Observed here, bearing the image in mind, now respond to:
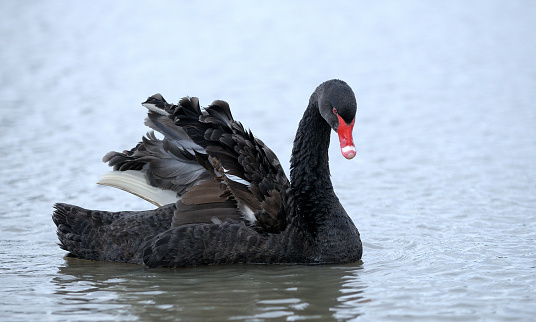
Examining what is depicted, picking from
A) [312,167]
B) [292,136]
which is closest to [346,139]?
[312,167]

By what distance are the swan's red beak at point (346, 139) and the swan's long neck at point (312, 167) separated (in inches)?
19.9

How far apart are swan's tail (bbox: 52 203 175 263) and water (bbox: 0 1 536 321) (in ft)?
0.39

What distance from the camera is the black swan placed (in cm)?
606

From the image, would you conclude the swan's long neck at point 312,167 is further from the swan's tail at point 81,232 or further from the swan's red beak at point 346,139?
the swan's tail at point 81,232

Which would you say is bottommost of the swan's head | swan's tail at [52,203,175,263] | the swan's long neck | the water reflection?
the water reflection

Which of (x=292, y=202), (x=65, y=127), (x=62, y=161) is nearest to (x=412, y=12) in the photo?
(x=65, y=127)

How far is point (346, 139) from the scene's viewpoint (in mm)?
5898

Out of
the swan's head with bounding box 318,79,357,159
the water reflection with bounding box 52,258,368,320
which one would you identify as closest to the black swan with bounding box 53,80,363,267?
the swan's head with bounding box 318,79,357,159

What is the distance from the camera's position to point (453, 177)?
892cm

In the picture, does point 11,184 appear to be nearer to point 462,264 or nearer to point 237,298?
point 237,298

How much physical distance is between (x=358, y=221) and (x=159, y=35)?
1224cm

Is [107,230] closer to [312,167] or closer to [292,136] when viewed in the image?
[312,167]

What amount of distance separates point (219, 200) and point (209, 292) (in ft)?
2.78

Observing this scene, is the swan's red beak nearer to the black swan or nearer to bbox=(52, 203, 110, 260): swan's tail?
the black swan
